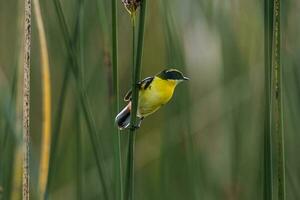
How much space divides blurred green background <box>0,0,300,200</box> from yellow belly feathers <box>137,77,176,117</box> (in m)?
0.05

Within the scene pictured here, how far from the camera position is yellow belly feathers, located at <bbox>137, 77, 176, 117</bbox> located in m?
1.20

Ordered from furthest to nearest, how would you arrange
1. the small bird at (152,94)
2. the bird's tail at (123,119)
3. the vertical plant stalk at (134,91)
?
the small bird at (152,94) < the bird's tail at (123,119) < the vertical plant stalk at (134,91)

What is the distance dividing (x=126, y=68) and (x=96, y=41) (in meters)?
0.14

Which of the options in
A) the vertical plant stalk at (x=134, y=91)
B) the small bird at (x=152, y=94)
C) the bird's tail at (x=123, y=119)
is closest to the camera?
the vertical plant stalk at (x=134, y=91)

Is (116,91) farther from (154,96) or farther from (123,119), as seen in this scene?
(154,96)

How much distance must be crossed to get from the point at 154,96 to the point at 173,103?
0.38 metres

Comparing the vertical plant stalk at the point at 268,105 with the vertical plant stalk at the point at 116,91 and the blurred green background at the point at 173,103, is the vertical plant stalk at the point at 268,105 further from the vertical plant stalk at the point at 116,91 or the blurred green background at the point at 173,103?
the blurred green background at the point at 173,103

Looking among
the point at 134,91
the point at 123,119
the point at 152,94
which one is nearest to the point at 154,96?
the point at 152,94

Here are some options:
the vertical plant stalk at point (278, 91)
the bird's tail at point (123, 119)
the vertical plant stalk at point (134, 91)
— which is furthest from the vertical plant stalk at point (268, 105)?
the bird's tail at point (123, 119)

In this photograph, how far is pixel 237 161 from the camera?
146 cm

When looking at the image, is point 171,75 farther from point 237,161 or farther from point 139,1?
point 139,1

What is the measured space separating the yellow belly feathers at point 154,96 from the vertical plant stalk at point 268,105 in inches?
15.6

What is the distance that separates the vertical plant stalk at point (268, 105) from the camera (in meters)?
0.80

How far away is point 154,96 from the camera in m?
1.20
